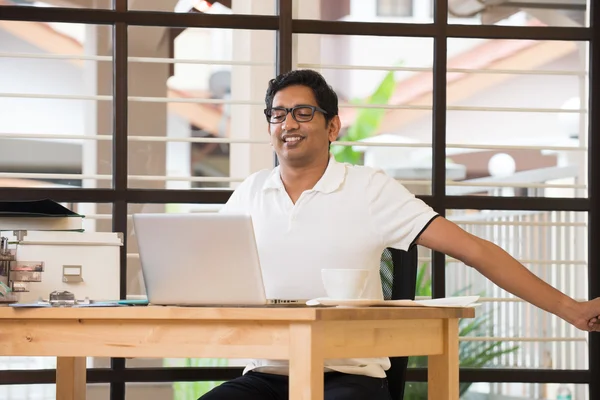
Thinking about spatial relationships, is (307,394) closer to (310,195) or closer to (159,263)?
(159,263)

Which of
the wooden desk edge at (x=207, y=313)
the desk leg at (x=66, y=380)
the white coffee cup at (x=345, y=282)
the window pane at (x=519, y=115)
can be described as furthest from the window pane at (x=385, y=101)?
the wooden desk edge at (x=207, y=313)

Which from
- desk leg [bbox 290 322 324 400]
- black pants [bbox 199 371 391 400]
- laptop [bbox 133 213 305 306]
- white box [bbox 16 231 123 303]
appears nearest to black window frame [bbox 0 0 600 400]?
black pants [bbox 199 371 391 400]

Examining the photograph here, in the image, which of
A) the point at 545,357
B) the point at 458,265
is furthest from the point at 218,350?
the point at 545,357

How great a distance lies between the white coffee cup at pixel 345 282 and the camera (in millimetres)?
1913

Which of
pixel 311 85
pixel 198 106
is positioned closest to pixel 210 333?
pixel 311 85

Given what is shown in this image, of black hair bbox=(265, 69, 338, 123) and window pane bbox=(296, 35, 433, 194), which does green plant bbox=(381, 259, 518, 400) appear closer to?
window pane bbox=(296, 35, 433, 194)

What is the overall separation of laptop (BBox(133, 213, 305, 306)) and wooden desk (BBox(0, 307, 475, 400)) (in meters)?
0.13

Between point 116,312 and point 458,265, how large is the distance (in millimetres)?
1819

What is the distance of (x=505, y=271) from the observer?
100.0 inches

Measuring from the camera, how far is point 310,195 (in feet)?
8.59

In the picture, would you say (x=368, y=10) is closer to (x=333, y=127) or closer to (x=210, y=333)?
(x=333, y=127)

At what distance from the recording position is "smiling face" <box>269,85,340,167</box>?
2631mm

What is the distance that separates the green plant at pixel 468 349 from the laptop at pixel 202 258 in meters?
1.52

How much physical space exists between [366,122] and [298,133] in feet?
2.47
